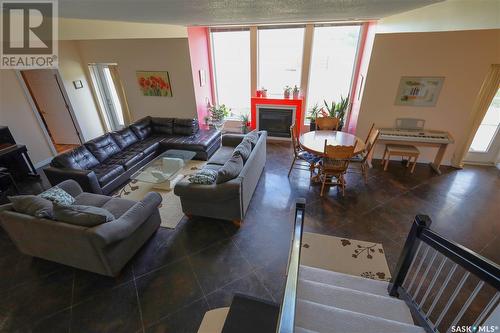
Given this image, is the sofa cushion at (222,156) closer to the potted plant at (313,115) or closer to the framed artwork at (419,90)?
the potted plant at (313,115)

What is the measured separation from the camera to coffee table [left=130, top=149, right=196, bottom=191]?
13.2ft

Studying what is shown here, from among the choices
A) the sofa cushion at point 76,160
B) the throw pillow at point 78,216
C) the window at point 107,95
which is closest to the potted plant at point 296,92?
the sofa cushion at point 76,160

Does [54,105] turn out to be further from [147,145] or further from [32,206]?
[32,206]

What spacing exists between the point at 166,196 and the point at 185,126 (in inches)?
89.5

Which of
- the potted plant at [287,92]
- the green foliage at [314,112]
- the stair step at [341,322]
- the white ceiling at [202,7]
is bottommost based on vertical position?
the stair step at [341,322]

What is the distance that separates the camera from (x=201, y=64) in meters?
6.06

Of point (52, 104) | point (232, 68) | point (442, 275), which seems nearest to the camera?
point (442, 275)

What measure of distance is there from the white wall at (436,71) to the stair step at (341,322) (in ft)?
13.6

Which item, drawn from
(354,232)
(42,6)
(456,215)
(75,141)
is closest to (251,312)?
(354,232)

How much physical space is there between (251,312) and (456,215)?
3.64 m

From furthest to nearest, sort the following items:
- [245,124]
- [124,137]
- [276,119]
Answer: [245,124], [276,119], [124,137]

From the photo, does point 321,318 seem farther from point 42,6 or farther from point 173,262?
point 42,6

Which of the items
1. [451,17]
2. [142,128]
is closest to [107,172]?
[142,128]

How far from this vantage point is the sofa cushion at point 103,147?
4414 mm
